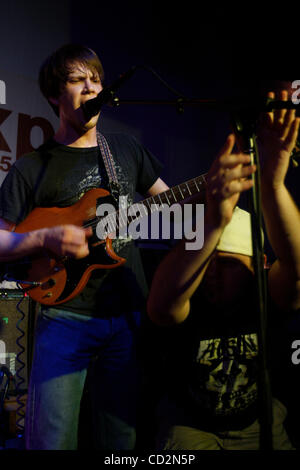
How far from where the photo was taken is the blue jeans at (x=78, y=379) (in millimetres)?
1495

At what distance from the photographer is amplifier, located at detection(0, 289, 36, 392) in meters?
2.62

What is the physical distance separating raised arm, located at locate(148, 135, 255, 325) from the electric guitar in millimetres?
482

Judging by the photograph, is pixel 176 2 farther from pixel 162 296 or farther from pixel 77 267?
pixel 162 296

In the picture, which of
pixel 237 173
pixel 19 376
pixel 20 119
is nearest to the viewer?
pixel 237 173

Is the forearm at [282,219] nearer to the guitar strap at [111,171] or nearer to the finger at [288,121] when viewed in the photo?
the finger at [288,121]

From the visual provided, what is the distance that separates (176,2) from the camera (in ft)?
14.7

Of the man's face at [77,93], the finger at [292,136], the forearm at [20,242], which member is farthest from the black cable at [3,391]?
the finger at [292,136]

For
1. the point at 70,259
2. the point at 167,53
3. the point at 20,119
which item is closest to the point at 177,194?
the point at 70,259

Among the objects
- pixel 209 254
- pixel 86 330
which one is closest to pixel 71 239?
pixel 86 330

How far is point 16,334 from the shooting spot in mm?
2719

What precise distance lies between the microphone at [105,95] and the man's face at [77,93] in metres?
0.34

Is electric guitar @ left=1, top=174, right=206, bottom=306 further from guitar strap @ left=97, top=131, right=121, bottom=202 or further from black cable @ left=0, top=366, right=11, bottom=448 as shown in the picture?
black cable @ left=0, top=366, right=11, bottom=448

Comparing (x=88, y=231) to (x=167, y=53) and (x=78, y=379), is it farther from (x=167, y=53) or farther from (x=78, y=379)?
(x=167, y=53)

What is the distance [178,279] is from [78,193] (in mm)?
778
